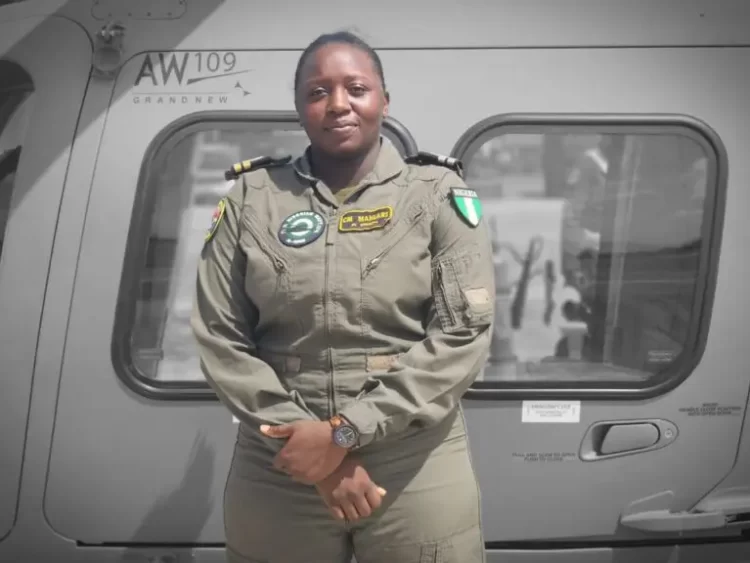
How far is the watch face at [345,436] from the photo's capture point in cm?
140

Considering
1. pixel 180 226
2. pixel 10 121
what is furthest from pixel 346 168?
pixel 10 121

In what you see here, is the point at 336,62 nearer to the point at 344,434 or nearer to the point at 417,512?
the point at 344,434

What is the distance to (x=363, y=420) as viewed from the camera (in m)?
1.40

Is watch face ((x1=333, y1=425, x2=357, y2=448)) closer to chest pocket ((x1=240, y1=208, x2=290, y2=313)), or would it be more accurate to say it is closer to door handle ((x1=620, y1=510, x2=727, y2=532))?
chest pocket ((x1=240, y1=208, x2=290, y2=313))

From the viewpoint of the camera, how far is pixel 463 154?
2.30 meters

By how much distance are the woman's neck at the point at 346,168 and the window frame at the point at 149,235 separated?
669 millimetres

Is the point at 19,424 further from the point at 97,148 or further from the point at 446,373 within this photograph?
the point at 446,373

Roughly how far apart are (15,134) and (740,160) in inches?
→ 88.2

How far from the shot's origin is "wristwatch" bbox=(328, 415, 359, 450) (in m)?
1.40

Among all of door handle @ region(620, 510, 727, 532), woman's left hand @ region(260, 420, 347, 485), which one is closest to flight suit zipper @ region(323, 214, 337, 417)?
woman's left hand @ region(260, 420, 347, 485)

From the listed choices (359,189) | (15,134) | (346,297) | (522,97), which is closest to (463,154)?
(522,97)

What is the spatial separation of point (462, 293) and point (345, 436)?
36 cm

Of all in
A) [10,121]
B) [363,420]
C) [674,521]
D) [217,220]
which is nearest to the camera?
[363,420]

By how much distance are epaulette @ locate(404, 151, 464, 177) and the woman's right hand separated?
69 cm
